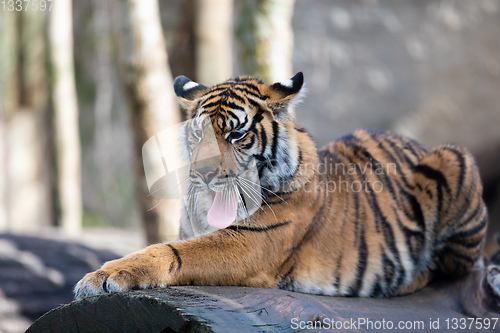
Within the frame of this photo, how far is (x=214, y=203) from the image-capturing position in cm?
298

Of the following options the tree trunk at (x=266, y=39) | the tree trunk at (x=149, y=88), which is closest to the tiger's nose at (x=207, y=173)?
the tree trunk at (x=149, y=88)

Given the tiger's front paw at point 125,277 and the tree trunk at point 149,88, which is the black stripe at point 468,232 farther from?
the tree trunk at point 149,88

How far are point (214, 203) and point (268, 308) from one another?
78 centimetres

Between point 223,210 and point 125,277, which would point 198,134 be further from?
point 125,277

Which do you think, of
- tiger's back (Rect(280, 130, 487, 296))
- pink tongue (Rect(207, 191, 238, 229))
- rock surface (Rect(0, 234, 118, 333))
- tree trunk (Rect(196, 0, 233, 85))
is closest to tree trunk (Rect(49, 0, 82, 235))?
rock surface (Rect(0, 234, 118, 333))

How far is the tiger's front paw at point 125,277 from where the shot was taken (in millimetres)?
2523

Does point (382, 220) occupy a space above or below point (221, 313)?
above

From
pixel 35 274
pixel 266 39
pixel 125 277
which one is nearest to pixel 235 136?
pixel 125 277

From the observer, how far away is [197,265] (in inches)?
109

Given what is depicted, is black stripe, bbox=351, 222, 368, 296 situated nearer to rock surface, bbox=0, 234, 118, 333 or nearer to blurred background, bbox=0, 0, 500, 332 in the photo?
rock surface, bbox=0, 234, 118, 333

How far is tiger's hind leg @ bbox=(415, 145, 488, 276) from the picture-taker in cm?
367

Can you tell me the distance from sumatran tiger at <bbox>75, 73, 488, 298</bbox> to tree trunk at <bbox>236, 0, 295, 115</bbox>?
7.41 feet

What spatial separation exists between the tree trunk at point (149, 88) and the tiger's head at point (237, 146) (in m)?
2.31

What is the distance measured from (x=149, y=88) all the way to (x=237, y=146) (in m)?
2.80
